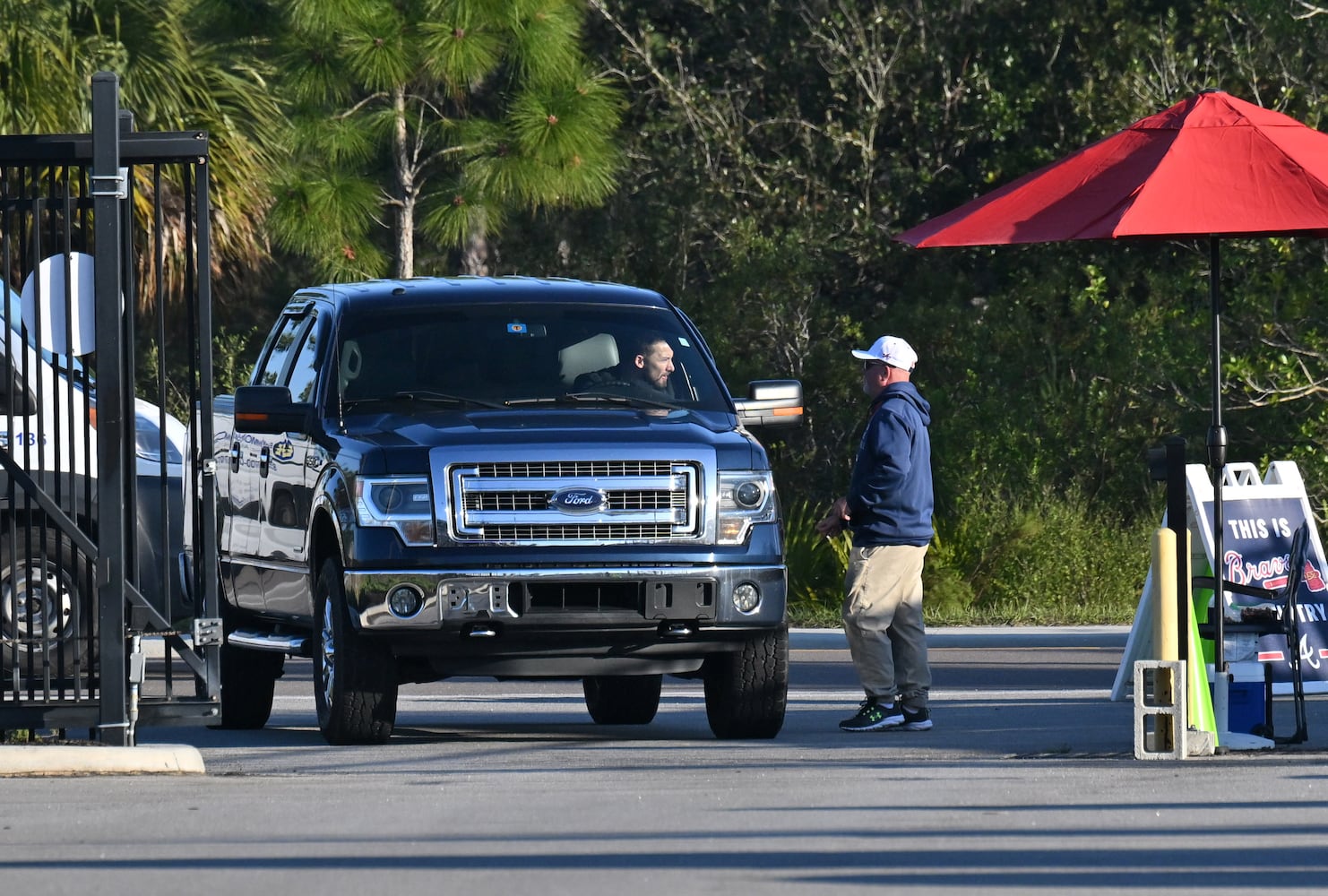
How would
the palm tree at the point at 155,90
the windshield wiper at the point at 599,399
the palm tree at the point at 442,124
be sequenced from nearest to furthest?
the windshield wiper at the point at 599,399, the palm tree at the point at 155,90, the palm tree at the point at 442,124

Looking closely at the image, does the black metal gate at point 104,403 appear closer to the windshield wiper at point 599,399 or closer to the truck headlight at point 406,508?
the truck headlight at point 406,508

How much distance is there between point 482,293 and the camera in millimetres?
11602

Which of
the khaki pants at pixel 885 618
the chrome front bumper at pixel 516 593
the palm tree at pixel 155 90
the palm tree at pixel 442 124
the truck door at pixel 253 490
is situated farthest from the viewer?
the palm tree at pixel 442 124

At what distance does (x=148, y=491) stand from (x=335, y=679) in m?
4.25

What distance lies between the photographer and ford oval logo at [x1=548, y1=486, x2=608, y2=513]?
33.7ft

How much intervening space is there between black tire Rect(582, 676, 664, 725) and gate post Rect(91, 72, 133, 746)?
2874 millimetres

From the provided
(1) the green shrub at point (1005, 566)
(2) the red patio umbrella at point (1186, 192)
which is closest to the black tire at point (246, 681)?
(2) the red patio umbrella at point (1186, 192)

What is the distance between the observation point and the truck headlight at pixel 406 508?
1021 cm

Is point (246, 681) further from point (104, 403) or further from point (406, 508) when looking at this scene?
point (104, 403)

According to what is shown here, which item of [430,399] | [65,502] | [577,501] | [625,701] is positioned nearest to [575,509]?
[577,501]

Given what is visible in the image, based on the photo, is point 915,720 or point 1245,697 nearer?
point 1245,697

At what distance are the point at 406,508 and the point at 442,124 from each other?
13454 millimetres

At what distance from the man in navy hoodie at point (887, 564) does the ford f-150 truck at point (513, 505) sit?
0.47 meters

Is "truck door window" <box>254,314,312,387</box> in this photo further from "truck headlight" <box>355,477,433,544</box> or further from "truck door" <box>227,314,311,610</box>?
"truck headlight" <box>355,477,433,544</box>
